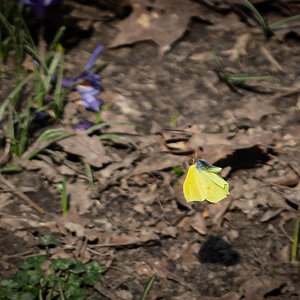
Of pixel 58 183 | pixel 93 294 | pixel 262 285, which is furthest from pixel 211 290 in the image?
pixel 58 183

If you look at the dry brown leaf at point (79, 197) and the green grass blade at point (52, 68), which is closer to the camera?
the dry brown leaf at point (79, 197)

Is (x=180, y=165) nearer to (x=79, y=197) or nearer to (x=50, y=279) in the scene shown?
(x=79, y=197)

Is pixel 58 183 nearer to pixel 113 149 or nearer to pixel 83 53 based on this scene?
pixel 113 149

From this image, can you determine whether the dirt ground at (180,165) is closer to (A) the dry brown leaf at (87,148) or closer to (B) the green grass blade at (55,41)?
(A) the dry brown leaf at (87,148)

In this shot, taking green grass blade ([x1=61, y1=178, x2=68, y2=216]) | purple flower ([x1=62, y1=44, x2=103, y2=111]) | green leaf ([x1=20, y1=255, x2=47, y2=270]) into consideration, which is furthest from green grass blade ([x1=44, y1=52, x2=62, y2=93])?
green leaf ([x1=20, y1=255, x2=47, y2=270])

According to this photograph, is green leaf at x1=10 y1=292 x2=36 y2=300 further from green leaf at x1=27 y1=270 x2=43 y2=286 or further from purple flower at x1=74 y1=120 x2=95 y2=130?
purple flower at x1=74 y1=120 x2=95 y2=130

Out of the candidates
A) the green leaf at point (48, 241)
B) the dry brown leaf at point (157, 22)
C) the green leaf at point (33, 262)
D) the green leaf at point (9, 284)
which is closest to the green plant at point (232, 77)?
the dry brown leaf at point (157, 22)

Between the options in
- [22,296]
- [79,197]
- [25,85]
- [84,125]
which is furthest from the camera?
[25,85]


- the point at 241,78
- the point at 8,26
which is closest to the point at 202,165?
the point at 241,78
